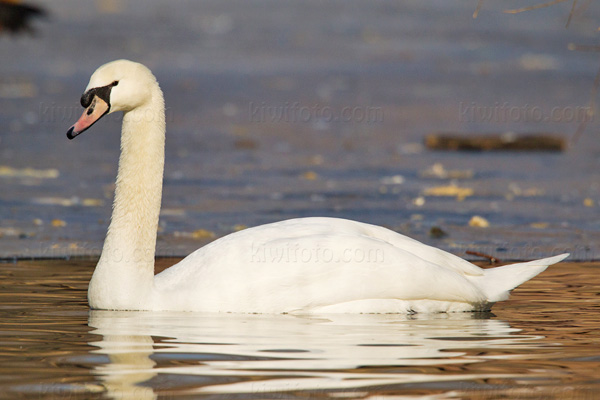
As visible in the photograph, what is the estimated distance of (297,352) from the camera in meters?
5.00

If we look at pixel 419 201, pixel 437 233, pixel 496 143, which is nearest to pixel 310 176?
pixel 419 201

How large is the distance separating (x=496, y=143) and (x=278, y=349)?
940cm

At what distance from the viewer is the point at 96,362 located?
15.6 feet

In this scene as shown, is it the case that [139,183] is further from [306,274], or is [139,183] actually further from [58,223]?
[58,223]

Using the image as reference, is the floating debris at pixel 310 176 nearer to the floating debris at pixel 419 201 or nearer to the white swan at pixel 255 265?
the floating debris at pixel 419 201

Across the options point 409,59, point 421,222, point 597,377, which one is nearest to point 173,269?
point 597,377

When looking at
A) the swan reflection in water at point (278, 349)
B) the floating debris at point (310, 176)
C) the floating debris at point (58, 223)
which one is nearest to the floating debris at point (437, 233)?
the swan reflection in water at point (278, 349)

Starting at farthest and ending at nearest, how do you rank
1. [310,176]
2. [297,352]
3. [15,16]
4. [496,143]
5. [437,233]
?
[15,16] → [496,143] → [310,176] → [437,233] → [297,352]

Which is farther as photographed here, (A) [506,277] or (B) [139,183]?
(B) [139,183]

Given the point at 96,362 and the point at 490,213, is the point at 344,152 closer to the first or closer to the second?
the point at 490,213

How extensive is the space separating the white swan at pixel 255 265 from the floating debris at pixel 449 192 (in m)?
4.44

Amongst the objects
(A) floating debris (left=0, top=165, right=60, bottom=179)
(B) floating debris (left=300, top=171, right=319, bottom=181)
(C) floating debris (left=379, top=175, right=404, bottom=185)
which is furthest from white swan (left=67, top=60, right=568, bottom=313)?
(B) floating debris (left=300, top=171, right=319, bottom=181)

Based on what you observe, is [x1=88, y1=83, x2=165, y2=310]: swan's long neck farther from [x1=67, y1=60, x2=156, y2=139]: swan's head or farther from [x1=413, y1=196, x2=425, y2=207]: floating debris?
[x1=413, y1=196, x2=425, y2=207]: floating debris

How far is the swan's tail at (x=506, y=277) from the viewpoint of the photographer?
6215 millimetres
